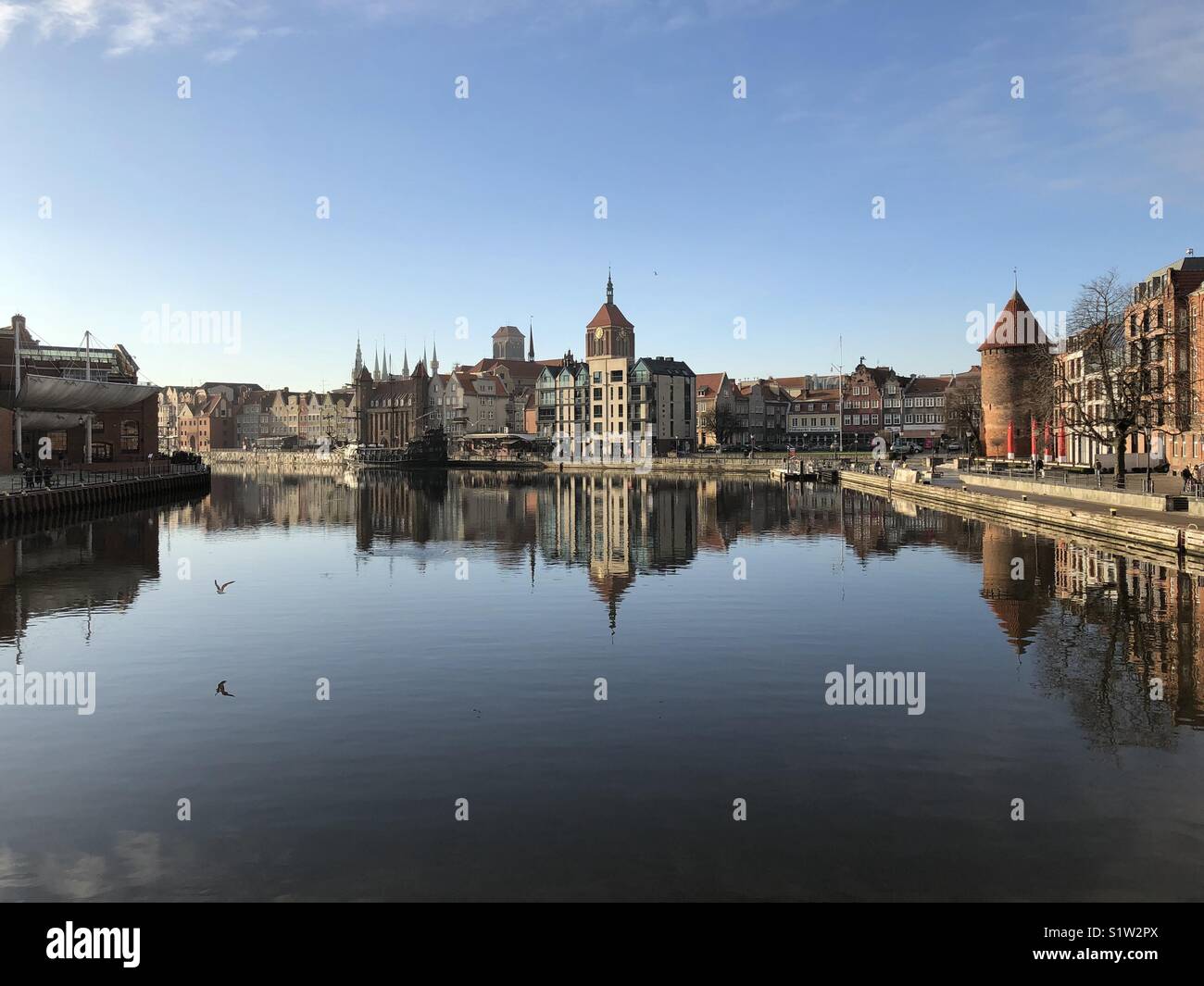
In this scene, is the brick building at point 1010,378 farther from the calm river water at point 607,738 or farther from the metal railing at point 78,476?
the metal railing at point 78,476

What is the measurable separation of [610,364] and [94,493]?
317ft

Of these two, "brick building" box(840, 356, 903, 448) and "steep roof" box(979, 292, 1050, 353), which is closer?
"steep roof" box(979, 292, 1050, 353)

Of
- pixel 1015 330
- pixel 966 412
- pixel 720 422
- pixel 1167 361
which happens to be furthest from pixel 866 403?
pixel 1167 361

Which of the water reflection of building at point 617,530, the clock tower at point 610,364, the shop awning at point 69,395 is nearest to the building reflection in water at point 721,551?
the water reflection of building at point 617,530

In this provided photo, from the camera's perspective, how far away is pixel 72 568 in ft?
134

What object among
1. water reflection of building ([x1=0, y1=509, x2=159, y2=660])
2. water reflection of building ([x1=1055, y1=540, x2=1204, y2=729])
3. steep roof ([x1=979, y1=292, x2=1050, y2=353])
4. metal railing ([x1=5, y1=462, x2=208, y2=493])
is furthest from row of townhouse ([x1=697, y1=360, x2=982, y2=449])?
water reflection of building ([x1=1055, y1=540, x2=1204, y2=729])

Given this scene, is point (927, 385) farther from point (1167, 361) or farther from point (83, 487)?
point (83, 487)

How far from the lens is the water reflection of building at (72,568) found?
104 ft

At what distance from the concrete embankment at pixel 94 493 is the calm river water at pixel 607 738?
25228 millimetres

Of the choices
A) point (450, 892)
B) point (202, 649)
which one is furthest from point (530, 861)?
point (202, 649)

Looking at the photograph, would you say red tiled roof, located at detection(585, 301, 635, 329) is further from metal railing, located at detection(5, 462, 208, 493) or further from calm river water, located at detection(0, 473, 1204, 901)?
calm river water, located at detection(0, 473, 1204, 901)

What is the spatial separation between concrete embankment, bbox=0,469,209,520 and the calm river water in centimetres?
2523

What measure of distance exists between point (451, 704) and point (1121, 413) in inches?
2189

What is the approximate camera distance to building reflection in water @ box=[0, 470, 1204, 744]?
2244 centimetres
